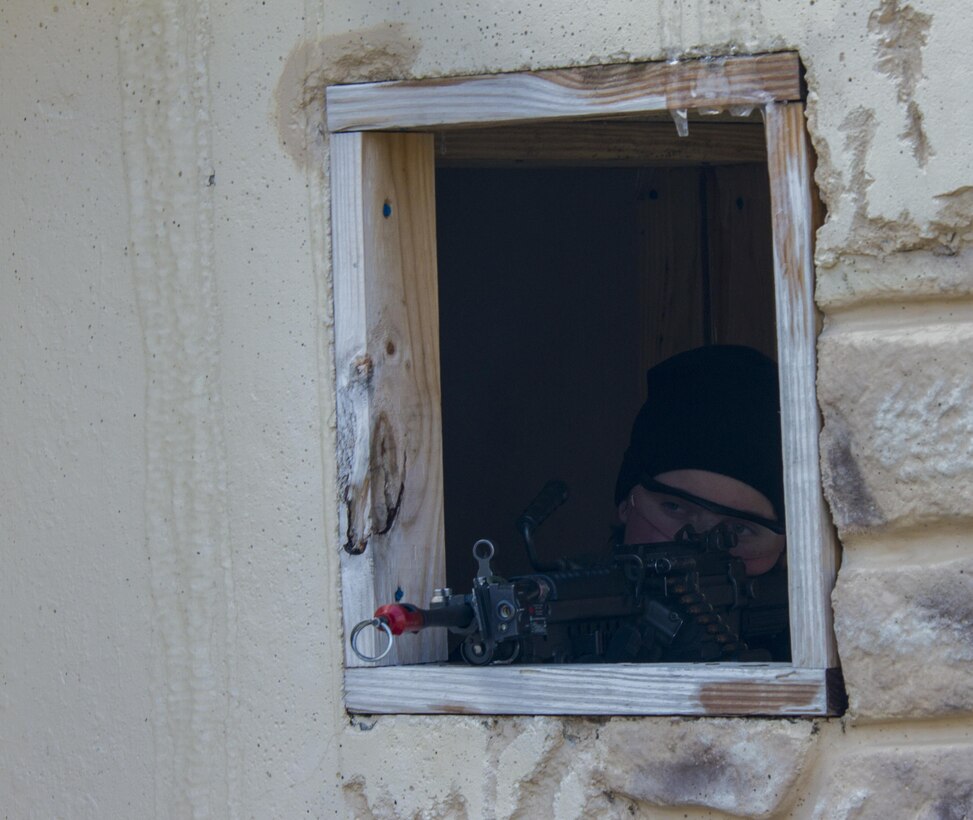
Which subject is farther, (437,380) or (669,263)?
(669,263)

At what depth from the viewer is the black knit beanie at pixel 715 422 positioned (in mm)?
2760

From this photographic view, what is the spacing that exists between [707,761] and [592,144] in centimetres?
124

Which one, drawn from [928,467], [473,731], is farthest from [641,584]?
[928,467]

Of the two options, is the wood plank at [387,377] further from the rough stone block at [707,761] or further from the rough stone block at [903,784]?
the rough stone block at [903,784]

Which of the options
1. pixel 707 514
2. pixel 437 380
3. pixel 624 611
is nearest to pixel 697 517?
pixel 707 514

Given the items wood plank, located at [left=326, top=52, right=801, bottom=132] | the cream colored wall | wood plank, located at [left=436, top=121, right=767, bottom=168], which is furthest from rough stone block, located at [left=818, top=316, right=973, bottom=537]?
wood plank, located at [left=436, top=121, right=767, bottom=168]

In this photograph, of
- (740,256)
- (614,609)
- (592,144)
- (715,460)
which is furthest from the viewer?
(740,256)

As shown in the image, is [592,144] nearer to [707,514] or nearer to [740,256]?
[707,514]

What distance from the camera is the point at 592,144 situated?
2508 mm

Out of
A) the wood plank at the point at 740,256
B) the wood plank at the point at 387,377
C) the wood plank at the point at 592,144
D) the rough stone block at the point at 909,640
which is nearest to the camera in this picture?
the rough stone block at the point at 909,640

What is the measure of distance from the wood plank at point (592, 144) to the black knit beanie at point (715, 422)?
1.38ft

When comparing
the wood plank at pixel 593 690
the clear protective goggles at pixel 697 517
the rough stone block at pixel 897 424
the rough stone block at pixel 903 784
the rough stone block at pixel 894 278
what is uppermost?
the rough stone block at pixel 894 278

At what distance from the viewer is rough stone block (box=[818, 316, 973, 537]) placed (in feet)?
5.25

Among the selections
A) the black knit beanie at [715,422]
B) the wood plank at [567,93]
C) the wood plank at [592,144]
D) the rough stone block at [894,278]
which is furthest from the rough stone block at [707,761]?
the black knit beanie at [715,422]
